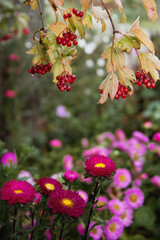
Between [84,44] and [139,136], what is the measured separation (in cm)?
151

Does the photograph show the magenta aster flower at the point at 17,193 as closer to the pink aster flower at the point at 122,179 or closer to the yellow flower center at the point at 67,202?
the yellow flower center at the point at 67,202

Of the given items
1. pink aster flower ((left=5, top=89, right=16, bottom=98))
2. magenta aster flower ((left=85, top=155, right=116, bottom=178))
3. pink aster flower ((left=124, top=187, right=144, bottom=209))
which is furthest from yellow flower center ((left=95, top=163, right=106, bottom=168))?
pink aster flower ((left=5, top=89, right=16, bottom=98))

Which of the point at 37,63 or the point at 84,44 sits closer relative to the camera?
the point at 37,63

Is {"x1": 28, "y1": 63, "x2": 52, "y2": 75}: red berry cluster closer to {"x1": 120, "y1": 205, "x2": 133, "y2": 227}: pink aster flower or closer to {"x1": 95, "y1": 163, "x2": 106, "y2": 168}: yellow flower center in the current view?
{"x1": 95, "y1": 163, "x2": 106, "y2": 168}: yellow flower center

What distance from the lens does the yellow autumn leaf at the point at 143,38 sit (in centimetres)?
58

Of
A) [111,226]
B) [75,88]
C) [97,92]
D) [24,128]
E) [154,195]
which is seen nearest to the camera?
[111,226]

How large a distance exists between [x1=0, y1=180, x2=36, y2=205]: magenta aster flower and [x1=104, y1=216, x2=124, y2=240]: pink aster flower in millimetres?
378

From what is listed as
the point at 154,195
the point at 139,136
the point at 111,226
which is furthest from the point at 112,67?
the point at 154,195

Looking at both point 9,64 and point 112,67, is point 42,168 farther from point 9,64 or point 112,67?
point 112,67

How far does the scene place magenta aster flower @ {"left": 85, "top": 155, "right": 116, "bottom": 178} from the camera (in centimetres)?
65

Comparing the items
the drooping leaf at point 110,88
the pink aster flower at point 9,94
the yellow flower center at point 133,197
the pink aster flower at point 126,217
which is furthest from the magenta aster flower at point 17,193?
the pink aster flower at point 9,94

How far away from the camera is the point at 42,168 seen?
2.21 meters

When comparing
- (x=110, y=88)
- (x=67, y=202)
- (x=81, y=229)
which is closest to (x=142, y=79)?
(x=110, y=88)

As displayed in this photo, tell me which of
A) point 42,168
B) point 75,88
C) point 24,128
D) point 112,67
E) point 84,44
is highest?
point 112,67
